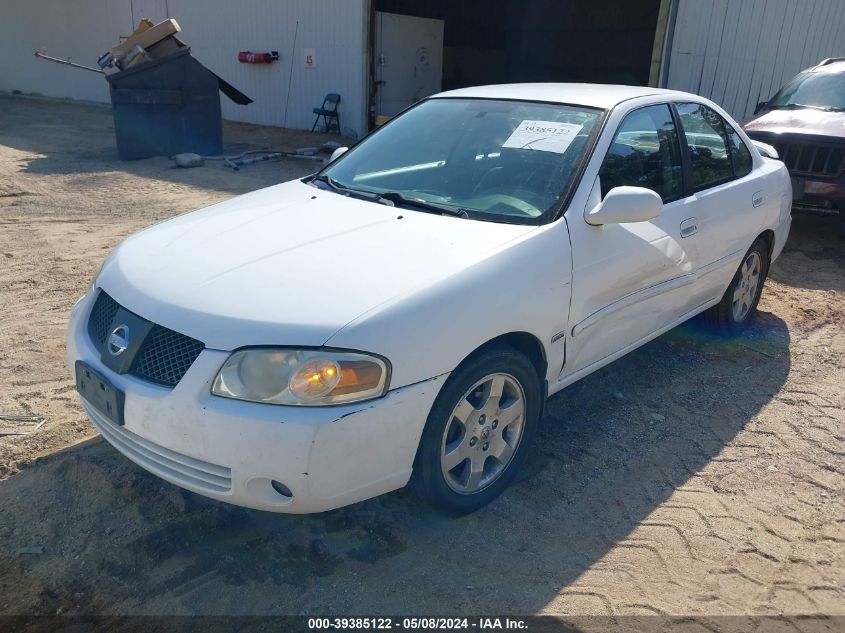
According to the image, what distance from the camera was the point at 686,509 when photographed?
307cm

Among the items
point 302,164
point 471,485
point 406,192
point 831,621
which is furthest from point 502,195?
point 302,164

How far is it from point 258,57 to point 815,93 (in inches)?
508

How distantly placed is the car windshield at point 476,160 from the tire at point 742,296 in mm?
1931

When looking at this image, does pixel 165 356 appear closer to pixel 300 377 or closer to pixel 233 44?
pixel 300 377

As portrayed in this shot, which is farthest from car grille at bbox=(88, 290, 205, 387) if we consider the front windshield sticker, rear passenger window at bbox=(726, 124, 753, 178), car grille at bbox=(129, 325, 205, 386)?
rear passenger window at bbox=(726, 124, 753, 178)

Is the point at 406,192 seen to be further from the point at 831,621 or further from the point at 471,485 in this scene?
the point at 831,621

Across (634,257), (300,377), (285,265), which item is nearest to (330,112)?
(634,257)

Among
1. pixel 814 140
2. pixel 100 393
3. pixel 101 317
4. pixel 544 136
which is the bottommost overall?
pixel 100 393

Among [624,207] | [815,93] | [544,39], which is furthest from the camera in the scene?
[544,39]

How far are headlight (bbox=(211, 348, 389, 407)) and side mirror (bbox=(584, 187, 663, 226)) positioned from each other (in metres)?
1.34

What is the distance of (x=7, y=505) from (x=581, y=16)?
21582 millimetres

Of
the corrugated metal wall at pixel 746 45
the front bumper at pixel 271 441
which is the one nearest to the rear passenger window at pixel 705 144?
the front bumper at pixel 271 441

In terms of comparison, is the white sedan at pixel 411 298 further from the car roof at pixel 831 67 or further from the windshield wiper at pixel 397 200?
the car roof at pixel 831 67

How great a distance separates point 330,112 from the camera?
50.7 ft
